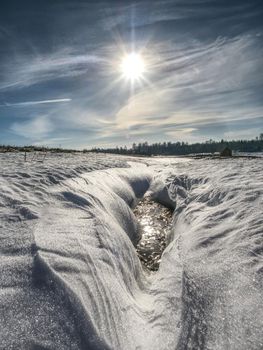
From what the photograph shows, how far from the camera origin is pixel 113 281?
3525mm

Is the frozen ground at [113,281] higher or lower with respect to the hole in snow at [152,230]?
higher

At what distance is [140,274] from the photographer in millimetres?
4758

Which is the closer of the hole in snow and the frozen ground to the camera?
the frozen ground

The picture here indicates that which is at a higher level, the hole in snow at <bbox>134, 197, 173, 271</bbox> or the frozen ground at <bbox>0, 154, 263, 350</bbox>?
the frozen ground at <bbox>0, 154, 263, 350</bbox>

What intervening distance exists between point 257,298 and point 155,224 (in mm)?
5336

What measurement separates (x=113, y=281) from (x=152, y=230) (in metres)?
4.25

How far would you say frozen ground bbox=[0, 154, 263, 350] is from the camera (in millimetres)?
2473

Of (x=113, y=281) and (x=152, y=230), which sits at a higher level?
(x=113, y=281)

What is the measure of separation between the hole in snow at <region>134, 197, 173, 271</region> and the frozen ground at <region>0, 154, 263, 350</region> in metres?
0.58

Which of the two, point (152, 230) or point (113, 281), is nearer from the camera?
point (113, 281)

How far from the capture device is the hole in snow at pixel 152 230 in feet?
19.2

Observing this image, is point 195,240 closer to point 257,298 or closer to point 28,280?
point 257,298

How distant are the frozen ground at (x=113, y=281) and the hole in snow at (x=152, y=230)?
0.58 metres

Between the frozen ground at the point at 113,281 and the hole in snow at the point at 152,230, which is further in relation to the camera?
the hole in snow at the point at 152,230
